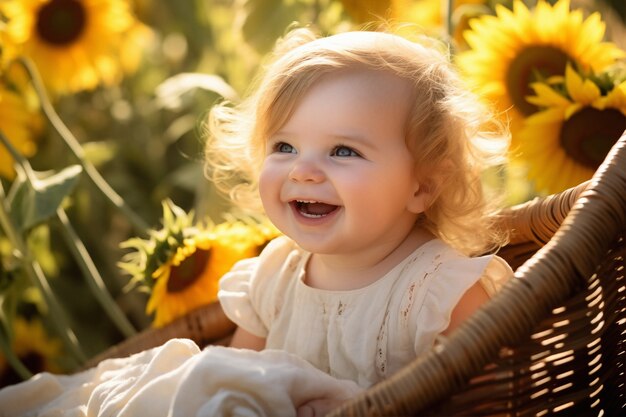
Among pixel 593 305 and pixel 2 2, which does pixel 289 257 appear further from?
pixel 2 2

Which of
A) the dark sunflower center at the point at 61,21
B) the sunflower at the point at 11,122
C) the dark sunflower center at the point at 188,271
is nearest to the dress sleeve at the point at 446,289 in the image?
the dark sunflower center at the point at 188,271

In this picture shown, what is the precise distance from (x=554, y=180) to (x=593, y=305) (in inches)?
19.0

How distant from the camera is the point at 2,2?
1633 millimetres

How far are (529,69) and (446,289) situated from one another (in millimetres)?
507

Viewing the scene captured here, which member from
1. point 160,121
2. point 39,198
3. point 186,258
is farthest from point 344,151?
point 160,121

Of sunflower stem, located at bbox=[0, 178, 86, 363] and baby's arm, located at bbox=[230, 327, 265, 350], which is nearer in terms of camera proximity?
baby's arm, located at bbox=[230, 327, 265, 350]

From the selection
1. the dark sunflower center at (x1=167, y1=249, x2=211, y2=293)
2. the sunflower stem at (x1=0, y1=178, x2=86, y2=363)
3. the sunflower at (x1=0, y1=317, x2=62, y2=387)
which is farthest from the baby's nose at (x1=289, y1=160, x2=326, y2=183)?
the sunflower at (x1=0, y1=317, x2=62, y2=387)

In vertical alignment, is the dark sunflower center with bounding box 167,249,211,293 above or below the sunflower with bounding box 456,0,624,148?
below

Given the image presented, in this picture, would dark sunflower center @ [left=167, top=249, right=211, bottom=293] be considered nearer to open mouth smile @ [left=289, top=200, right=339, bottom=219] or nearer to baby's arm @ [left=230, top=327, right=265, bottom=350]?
baby's arm @ [left=230, top=327, right=265, bottom=350]

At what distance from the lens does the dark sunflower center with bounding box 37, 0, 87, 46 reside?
170cm

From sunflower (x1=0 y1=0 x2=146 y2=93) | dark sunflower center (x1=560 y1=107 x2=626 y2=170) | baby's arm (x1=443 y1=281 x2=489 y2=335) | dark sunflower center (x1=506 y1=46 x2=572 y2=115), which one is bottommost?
baby's arm (x1=443 y1=281 x2=489 y2=335)

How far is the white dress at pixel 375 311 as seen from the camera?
980mm

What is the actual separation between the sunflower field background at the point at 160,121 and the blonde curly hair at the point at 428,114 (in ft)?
0.55

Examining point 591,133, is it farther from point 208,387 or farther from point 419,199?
point 208,387
